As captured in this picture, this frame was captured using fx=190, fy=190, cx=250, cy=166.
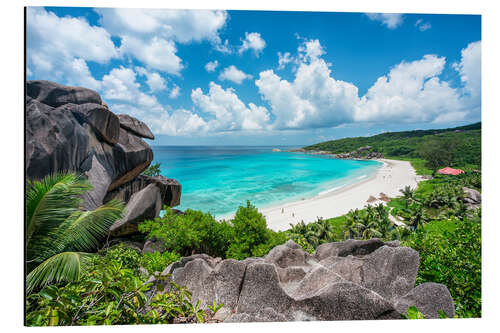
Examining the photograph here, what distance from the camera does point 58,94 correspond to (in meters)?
4.29

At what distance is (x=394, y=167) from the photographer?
1988 centimetres

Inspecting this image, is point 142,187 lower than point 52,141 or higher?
lower

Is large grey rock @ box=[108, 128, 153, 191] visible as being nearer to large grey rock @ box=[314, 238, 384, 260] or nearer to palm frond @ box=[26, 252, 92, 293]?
palm frond @ box=[26, 252, 92, 293]

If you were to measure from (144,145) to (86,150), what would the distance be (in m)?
2.14

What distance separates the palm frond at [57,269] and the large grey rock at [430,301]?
12.8 ft

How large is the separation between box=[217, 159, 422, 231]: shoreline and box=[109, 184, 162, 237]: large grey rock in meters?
9.25

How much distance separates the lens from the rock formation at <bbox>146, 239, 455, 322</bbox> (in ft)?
6.88

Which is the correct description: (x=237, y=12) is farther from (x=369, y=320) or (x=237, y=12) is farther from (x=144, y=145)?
(x=144, y=145)

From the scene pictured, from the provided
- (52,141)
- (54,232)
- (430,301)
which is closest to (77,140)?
(52,141)

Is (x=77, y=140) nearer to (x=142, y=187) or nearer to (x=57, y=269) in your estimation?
(x=142, y=187)

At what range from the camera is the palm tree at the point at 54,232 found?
2354 mm

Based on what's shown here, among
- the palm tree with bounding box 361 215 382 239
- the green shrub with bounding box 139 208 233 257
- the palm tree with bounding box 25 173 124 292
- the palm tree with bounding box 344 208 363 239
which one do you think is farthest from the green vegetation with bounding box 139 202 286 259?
the palm tree with bounding box 344 208 363 239

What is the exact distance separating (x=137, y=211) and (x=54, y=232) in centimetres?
318

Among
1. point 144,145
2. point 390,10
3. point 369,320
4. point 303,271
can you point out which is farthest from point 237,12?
point 144,145
